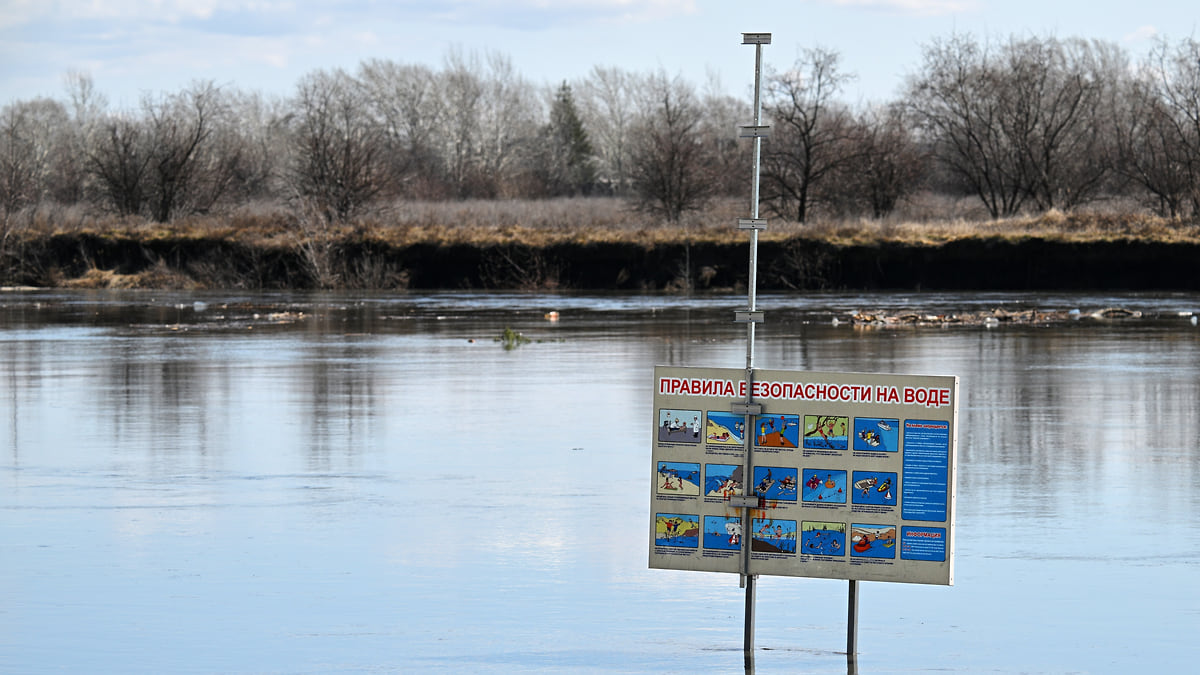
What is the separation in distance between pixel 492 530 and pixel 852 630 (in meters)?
3.25

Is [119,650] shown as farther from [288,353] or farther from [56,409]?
[288,353]

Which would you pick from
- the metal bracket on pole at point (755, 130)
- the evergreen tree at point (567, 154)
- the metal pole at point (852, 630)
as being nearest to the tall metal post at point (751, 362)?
the metal bracket on pole at point (755, 130)

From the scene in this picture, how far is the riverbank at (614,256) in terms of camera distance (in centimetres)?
4697

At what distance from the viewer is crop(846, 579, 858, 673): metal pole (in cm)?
625

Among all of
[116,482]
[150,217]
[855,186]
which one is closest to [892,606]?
[116,482]

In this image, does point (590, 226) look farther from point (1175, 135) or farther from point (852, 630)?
point (852, 630)

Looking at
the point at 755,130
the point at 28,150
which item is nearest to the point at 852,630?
the point at 755,130

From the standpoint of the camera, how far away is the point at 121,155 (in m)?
68.1

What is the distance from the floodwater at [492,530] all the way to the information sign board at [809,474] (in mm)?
569

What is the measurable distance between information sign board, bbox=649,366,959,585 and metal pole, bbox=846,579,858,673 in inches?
8.3

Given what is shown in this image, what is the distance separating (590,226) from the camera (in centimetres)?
5550

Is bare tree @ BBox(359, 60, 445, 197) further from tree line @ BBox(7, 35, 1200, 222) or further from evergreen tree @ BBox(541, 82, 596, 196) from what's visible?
tree line @ BBox(7, 35, 1200, 222)

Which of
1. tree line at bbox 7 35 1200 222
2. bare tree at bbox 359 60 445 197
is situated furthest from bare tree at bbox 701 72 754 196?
bare tree at bbox 359 60 445 197

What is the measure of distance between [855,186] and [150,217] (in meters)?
32.3
